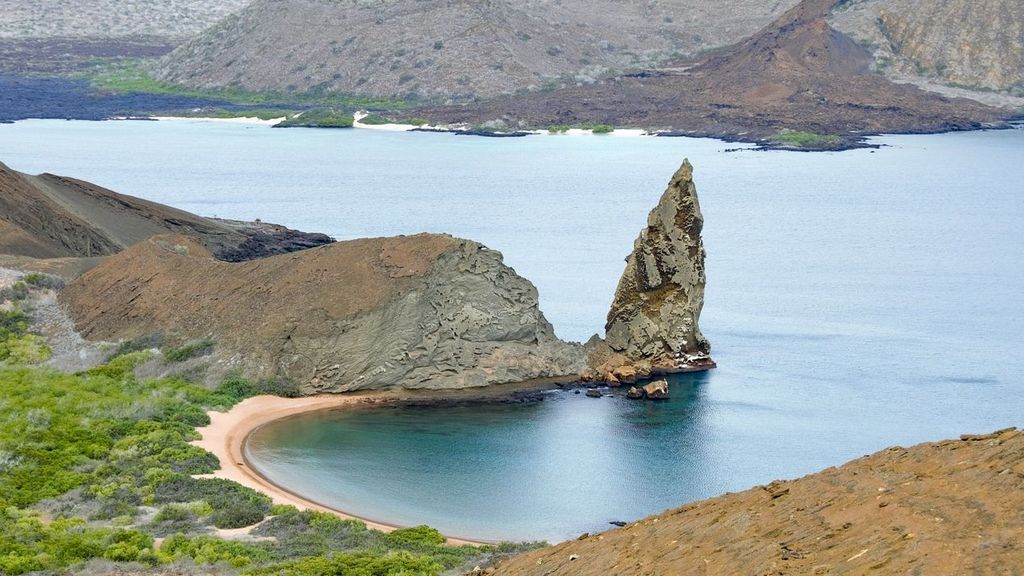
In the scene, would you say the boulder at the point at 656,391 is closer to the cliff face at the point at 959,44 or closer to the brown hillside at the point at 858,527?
the brown hillside at the point at 858,527

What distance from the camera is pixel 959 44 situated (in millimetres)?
190750

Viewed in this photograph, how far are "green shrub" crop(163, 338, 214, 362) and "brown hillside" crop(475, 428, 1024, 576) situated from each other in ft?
93.8

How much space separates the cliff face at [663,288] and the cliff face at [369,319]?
2.09 metres

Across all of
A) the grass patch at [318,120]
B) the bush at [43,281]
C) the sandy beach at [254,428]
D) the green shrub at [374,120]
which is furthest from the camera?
the green shrub at [374,120]

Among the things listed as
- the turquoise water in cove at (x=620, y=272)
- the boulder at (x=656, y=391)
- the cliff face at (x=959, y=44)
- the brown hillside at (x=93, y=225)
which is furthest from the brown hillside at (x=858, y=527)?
the cliff face at (x=959, y=44)

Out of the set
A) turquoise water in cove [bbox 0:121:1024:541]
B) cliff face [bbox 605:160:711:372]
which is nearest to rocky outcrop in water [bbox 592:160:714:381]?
cliff face [bbox 605:160:711:372]

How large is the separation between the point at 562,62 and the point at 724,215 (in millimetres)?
93146

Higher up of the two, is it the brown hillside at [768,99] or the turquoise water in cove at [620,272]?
the brown hillside at [768,99]

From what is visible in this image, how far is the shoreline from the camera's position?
139 ft

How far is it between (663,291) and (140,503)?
971 inches

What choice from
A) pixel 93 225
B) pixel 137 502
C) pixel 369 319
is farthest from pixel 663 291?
pixel 93 225

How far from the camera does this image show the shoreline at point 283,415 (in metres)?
42.2

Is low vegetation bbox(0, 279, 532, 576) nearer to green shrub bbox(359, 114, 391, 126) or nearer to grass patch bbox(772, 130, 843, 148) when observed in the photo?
grass patch bbox(772, 130, 843, 148)

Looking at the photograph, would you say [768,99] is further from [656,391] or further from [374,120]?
[656,391]
